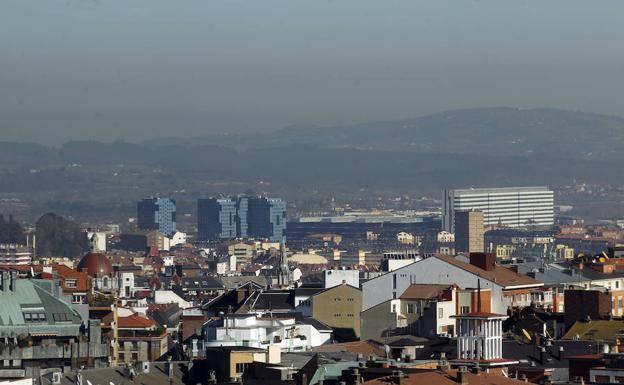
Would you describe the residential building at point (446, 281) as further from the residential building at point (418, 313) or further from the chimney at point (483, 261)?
the residential building at point (418, 313)

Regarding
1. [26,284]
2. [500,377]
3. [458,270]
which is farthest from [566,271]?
[500,377]

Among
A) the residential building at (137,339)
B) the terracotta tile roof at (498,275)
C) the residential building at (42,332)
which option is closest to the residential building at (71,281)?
the residential building at (137,339)

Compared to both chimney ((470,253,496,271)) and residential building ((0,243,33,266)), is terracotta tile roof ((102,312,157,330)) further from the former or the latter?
residential building ((0,243,33,266))

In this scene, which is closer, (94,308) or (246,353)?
(246,353)

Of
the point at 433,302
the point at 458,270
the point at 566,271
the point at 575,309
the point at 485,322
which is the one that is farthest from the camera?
the point at 566,271

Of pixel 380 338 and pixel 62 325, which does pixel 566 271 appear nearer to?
pixel 380 338

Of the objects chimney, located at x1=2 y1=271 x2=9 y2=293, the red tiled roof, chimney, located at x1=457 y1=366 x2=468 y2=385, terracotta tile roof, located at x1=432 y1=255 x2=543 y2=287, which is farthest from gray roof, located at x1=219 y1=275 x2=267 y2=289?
chimney, located at x1=457 y1=366 x2=468 y2=385

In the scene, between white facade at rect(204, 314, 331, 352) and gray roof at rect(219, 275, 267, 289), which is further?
gray roof at rect(219, 275, 267, 289)
